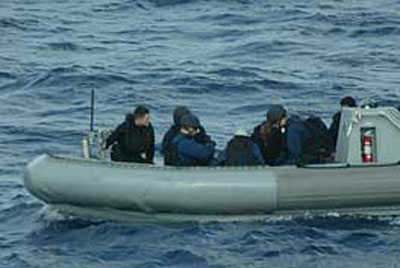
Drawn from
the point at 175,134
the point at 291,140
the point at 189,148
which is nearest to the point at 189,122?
the point at 189,148

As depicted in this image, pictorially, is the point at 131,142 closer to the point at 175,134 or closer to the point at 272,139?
the point at 175,134

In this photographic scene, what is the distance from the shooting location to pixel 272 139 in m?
20.1

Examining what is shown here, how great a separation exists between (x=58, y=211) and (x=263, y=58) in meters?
12.9

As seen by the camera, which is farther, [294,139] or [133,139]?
[133,139]

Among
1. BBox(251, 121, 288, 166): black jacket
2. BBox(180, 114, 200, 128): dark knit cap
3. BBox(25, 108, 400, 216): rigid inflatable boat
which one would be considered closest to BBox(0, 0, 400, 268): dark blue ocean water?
BBox(25, 108, 400, 216): rigid inflatable boat

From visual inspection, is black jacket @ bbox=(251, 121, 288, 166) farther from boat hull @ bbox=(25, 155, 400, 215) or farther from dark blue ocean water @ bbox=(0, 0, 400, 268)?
dark blue ocean water @ bbox=(0, 0, 400, 268)

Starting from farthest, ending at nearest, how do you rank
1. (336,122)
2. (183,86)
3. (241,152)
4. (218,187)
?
1. (183,86)
2. (336,122)
3. (241,152)
4. (218,187)

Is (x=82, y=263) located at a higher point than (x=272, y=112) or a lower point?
lower

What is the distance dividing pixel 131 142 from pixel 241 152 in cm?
141

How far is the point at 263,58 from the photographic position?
32.4 meters

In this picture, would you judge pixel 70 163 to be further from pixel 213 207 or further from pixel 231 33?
pixel 231 33

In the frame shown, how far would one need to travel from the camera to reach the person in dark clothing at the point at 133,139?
20016 millimetres

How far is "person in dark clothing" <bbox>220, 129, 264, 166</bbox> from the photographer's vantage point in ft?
64.3

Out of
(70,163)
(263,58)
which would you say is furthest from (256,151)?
(263,58)
